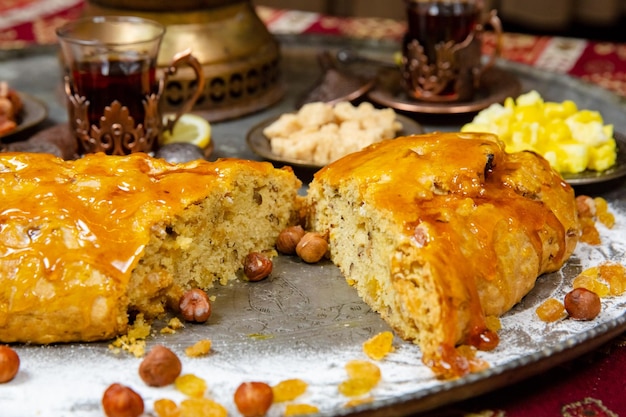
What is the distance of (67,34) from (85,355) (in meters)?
1.92

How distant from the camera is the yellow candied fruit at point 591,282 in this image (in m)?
2.86

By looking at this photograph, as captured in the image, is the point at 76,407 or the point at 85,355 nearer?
the point at 76,407

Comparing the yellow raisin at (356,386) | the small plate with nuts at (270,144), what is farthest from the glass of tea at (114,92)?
the yellow raisin at (356,386)

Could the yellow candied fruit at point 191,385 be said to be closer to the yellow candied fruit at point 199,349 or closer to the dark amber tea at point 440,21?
the yellow candied fruit at point 199,349

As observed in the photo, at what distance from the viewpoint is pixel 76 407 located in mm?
2295

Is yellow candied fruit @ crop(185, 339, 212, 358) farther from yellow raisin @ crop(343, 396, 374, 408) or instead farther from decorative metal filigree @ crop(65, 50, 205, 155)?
decorative metal filigree @ crop(65, 50, 205, 155)

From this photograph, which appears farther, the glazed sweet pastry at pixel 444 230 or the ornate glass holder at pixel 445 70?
the ornate glass holder at pixel 445 70

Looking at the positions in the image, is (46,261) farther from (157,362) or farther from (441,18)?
(441,18)

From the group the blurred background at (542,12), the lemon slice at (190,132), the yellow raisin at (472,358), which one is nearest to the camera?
the yellow raisin at (472,358)

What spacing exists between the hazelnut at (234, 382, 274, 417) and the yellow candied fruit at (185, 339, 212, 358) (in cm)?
31

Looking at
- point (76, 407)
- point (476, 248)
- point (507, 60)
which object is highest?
point (476, 248)

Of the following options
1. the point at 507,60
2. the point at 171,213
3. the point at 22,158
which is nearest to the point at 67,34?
the point at 22,158

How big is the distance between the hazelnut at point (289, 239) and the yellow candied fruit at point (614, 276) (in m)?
1.12

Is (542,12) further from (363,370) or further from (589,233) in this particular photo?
(363,370)
